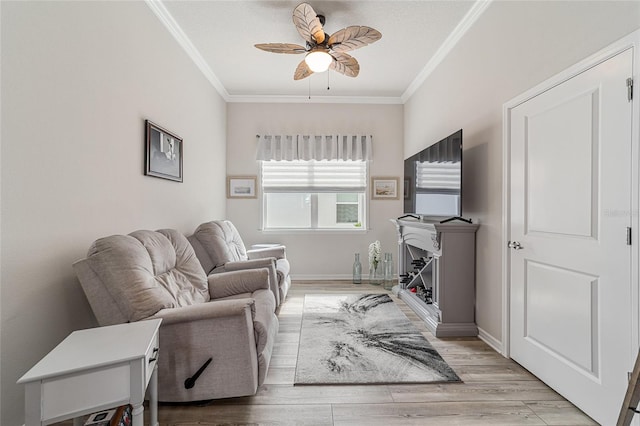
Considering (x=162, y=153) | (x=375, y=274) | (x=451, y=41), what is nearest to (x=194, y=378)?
(x=162, y=153)

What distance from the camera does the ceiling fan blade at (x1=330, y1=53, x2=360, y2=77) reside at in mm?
2875

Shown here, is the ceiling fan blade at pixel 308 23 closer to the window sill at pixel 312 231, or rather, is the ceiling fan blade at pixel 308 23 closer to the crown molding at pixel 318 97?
the crown molding at pixel 318 97

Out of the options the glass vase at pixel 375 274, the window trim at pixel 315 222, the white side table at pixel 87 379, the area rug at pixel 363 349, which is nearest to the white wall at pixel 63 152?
the white side table at pixel 87 379

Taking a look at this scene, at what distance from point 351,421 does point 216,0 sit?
3258 mm

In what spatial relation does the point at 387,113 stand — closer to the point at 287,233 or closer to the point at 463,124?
the point at 463,124

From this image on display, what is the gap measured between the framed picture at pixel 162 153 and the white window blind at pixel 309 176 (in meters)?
1.87

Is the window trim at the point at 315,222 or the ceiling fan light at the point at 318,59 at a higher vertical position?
the ceiling fan light at the point at 318,59

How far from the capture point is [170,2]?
8.63 feet

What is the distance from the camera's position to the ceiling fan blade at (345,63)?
2.88m

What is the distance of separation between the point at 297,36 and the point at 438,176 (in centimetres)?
204

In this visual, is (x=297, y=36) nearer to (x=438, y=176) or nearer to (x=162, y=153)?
(x=162, y=153)

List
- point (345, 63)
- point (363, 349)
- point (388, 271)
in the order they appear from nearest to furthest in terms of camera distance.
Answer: point (363, 349), point (345, 63), point (388, 271)

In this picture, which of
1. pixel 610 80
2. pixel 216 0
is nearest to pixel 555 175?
pixel 610 80

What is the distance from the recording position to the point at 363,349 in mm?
2490
